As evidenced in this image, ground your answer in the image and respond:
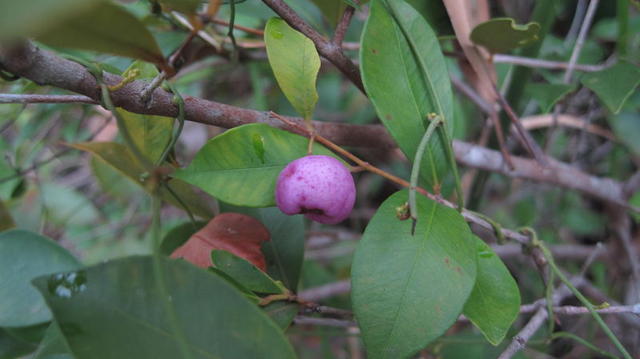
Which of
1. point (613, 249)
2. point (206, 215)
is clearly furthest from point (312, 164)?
point (613, 249)

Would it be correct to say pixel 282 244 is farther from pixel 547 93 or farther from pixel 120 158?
pixel 547 93

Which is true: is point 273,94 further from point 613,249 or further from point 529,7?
point 613,249

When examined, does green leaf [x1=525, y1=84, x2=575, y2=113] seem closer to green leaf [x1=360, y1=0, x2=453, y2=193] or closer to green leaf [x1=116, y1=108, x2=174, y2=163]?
green leaf [x1=360, y1=0, x2=453, y2=193]

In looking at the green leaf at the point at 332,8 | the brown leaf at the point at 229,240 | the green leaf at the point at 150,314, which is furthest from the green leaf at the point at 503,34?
the green leaf at the point at 150,314

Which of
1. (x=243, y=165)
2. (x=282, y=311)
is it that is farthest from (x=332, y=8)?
(x=282, y=311)

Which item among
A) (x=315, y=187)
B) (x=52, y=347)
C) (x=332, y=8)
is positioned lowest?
(x=52, y=347)

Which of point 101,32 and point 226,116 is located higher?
point 101,32

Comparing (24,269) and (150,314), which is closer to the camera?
(150,314)

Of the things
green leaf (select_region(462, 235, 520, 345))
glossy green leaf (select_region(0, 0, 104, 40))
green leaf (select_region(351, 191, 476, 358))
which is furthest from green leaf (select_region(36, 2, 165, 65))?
green leaf (select_region(462, 235, 520, 345))
